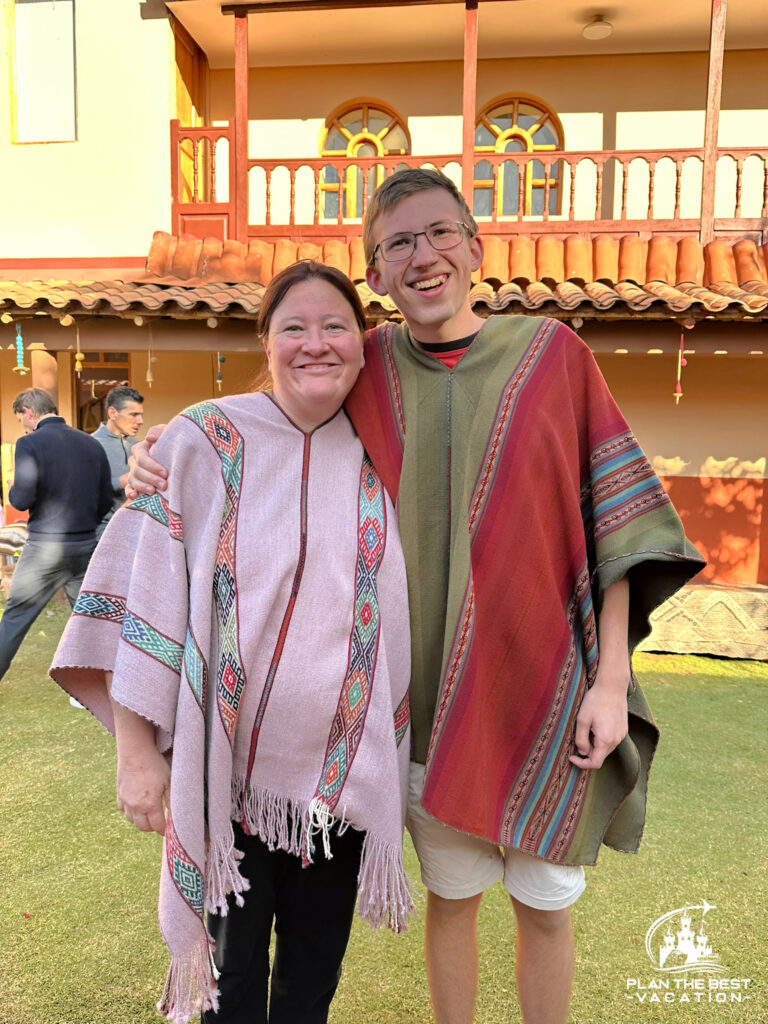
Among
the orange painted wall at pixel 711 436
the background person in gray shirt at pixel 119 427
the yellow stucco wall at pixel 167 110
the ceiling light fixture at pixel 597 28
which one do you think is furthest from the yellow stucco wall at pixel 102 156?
the orange painted wall at pixel 711 436

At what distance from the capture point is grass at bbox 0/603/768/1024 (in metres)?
2.23

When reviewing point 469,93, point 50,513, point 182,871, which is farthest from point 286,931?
point 469,93

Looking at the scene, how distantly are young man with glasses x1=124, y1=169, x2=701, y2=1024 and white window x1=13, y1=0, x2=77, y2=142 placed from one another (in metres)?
8.39

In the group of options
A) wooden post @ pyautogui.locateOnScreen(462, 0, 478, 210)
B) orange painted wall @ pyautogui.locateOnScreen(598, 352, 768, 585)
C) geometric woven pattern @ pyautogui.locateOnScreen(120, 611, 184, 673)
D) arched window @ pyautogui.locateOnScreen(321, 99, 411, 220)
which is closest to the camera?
geometric woven pattern @ pyautogui.locateOnScreen(120, 611, 184, 673)

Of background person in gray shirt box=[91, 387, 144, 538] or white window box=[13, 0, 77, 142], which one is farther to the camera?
white window box=[13, 0, 77, 142]

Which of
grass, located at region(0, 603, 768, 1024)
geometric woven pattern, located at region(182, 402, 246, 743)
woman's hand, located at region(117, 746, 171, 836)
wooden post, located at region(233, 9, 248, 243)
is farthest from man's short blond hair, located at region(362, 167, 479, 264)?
wooden post, located at region(233, 9, 248, 243)

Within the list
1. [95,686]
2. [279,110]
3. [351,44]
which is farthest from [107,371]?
[95,686]

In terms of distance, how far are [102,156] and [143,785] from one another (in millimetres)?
8540

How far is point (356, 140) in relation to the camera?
8633 mm

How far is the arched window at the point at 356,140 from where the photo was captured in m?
8.55

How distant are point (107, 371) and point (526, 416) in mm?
8006

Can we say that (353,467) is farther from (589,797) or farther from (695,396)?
(695,396)

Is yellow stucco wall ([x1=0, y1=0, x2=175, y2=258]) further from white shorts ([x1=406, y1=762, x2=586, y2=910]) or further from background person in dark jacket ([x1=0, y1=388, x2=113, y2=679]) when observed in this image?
white shorts ([x1=406, y1=762, x2=586, y2=910])

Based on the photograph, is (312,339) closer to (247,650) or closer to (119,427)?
(247,650)
